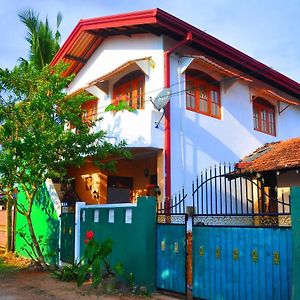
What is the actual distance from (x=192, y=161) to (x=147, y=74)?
2.89 meters

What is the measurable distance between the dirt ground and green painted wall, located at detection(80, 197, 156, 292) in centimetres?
48

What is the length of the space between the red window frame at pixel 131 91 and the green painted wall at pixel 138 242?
4603mm

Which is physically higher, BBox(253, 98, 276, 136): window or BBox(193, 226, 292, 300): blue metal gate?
BBox(253, 98, 276, 136): window

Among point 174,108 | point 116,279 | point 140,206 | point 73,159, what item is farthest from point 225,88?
point 116,279

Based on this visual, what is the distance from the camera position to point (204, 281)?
7.48 m

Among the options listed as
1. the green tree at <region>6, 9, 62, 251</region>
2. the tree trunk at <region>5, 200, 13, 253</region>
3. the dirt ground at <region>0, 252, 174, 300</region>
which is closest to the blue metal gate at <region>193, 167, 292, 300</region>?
the dirt ground at <region>0, 252, 174, 300</region>

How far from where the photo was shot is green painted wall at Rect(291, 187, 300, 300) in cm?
575

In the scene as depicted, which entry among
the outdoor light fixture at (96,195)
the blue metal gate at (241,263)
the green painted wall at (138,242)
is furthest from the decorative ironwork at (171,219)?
the outdoor light fixture at (96,195)

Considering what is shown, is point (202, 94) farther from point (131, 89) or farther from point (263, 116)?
point (263, 116)

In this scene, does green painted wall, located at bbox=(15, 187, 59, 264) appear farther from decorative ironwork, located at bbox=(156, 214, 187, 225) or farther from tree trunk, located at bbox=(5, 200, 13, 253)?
decorative ironwork, located at bbox=(156, 214, 187, 225)

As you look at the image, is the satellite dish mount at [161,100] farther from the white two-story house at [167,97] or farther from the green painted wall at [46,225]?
the green painted wall at [46,225]

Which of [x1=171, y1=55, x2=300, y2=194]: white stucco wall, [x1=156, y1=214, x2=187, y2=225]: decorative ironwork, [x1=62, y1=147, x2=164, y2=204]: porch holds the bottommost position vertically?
[x1=156, y1=214, x2=187, y2=225]: decorative ironwork

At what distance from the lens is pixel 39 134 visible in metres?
9.82

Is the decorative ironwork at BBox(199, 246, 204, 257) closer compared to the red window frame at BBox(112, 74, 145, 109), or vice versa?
the decorative ironwork at BBox(199, 246, 204, 257)
